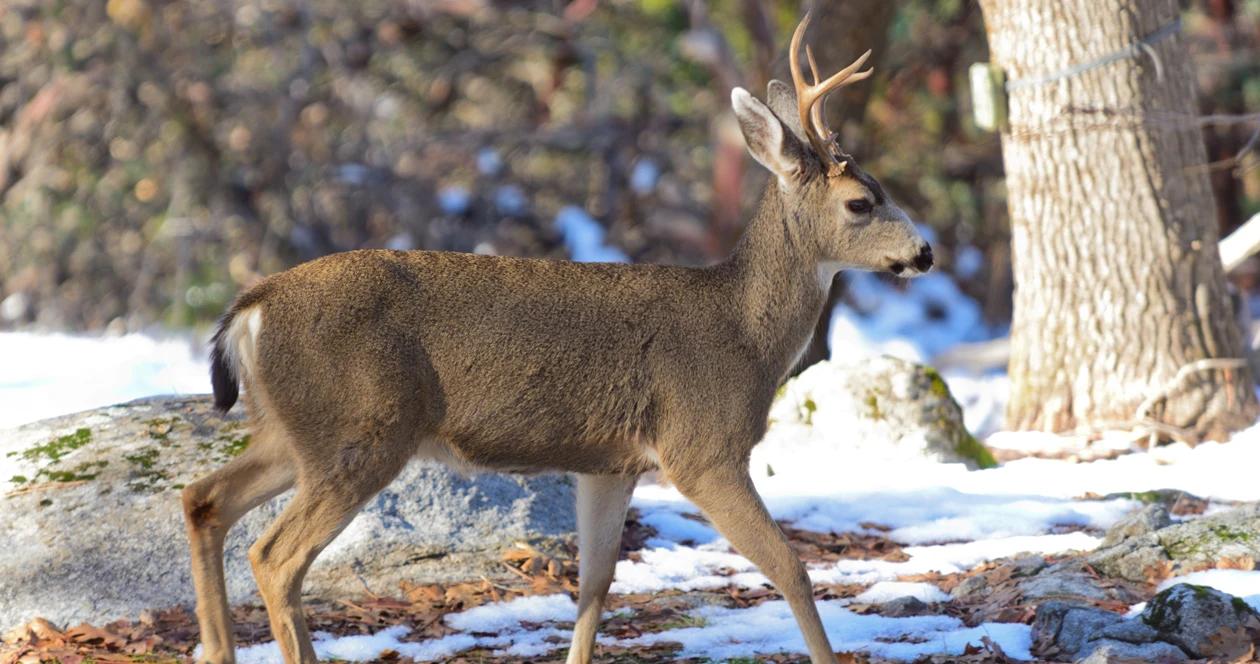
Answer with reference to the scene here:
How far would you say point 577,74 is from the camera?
54.0 feet

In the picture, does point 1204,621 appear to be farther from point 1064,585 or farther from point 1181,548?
point 1181,548

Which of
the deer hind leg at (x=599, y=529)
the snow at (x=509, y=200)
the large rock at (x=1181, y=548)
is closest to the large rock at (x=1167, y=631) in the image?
the large rock at (x=1181, y=548)

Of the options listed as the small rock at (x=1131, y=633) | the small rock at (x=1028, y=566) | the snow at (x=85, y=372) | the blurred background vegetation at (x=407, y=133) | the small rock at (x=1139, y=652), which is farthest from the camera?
the blurred background vegetation at (x=407, y=133)

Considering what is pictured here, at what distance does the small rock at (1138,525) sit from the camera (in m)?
6.54

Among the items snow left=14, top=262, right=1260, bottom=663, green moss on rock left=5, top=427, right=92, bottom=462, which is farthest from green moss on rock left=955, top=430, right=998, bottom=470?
green moss on rock left=5, top=427, right=92, bottom=462

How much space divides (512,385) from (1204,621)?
2318mm

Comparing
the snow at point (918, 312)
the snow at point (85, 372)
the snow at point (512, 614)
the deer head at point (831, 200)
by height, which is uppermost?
the deer head at point (831, 200)

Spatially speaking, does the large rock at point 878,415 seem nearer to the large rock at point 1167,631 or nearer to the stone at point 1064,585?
the stone at point 1064,585

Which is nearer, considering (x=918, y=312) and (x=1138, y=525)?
(x=1138, y=525)

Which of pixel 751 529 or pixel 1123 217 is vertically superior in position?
pixel 1123 217

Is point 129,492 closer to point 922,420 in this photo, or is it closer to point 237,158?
point 922,420

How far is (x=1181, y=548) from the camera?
6.16 metres

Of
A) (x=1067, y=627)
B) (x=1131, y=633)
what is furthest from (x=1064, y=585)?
(x=1131, y=633)

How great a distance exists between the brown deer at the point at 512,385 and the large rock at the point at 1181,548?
4.40 ft
